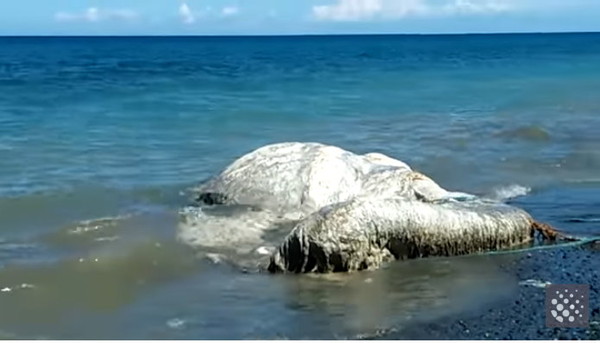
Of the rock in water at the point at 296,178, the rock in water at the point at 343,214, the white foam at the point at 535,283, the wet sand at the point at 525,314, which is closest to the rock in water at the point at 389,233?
the rock in water at the point at 343,214

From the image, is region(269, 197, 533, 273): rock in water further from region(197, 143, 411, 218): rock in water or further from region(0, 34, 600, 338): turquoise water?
region(197, 143, 411, 218): rock in water

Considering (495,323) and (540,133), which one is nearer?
(495,323)

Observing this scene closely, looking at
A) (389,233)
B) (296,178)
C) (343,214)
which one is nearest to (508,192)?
(296,178)

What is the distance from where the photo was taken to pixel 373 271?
858 centimetres

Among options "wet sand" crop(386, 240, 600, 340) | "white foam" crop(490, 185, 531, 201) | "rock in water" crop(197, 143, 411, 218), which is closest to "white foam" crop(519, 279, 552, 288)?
"wet sand" crop(386, 240, 600, 340)

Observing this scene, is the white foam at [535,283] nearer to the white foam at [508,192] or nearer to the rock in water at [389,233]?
the rock in water at [389,233]

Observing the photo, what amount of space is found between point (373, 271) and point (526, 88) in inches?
1136

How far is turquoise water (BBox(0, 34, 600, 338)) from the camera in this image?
746 cm

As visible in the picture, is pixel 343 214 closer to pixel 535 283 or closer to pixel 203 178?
pixel 535 283

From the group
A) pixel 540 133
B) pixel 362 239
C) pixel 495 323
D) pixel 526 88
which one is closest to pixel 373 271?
pixel 362 239

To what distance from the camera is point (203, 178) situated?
14.2 m

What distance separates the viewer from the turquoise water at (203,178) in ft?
24.5

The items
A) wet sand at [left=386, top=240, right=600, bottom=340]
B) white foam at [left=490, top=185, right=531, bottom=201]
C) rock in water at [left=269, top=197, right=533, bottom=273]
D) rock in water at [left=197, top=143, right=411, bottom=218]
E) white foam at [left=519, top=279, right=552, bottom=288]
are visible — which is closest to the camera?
wet sand at [left=386, top=240, right=600, bottom=340]

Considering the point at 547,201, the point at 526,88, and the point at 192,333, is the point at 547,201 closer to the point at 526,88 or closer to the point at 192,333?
the point at 192,333
